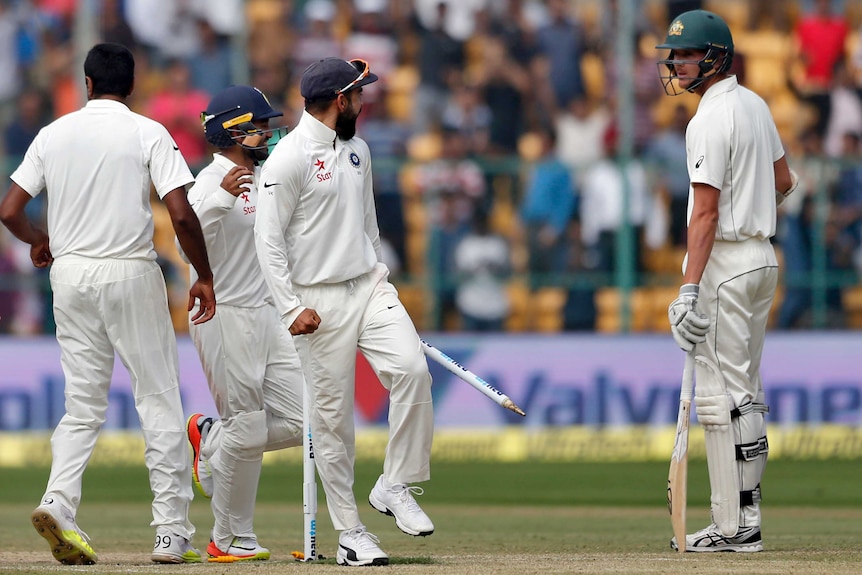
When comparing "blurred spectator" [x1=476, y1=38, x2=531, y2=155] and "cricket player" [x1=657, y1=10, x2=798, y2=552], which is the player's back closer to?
"cricket player" [x1=657, y1=10, x2=798, y2=552]

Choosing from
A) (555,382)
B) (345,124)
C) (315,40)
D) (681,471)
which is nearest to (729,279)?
(681,471)

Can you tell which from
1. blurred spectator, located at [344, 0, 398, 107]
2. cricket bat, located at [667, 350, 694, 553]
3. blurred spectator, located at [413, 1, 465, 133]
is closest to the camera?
cricket bat, located at [667, 350, 694, 553]

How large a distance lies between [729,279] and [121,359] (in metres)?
2.79

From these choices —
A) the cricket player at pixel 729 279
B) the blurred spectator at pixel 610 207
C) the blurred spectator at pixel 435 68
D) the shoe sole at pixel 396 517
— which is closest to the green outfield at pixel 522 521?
the shoe sole at pixel 396 517

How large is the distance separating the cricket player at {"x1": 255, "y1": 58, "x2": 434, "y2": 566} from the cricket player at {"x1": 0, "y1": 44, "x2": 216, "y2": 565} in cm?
47

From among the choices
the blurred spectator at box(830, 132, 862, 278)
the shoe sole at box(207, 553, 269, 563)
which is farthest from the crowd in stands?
the shoe sole at box(207, 553, 269, 563)

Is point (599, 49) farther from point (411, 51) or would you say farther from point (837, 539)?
point (837, 539)

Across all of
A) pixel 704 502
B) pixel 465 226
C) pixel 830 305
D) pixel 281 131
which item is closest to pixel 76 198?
pixel 281 131

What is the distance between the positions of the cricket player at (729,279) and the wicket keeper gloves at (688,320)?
0.23 feet

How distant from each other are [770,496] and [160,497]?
5683 mm

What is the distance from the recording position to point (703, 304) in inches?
271

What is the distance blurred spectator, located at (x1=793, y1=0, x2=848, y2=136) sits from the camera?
49.2 feet

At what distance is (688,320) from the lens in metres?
6.59

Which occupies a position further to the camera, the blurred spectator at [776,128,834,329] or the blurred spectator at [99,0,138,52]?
the blurred spectator at [99,0,138,52]
